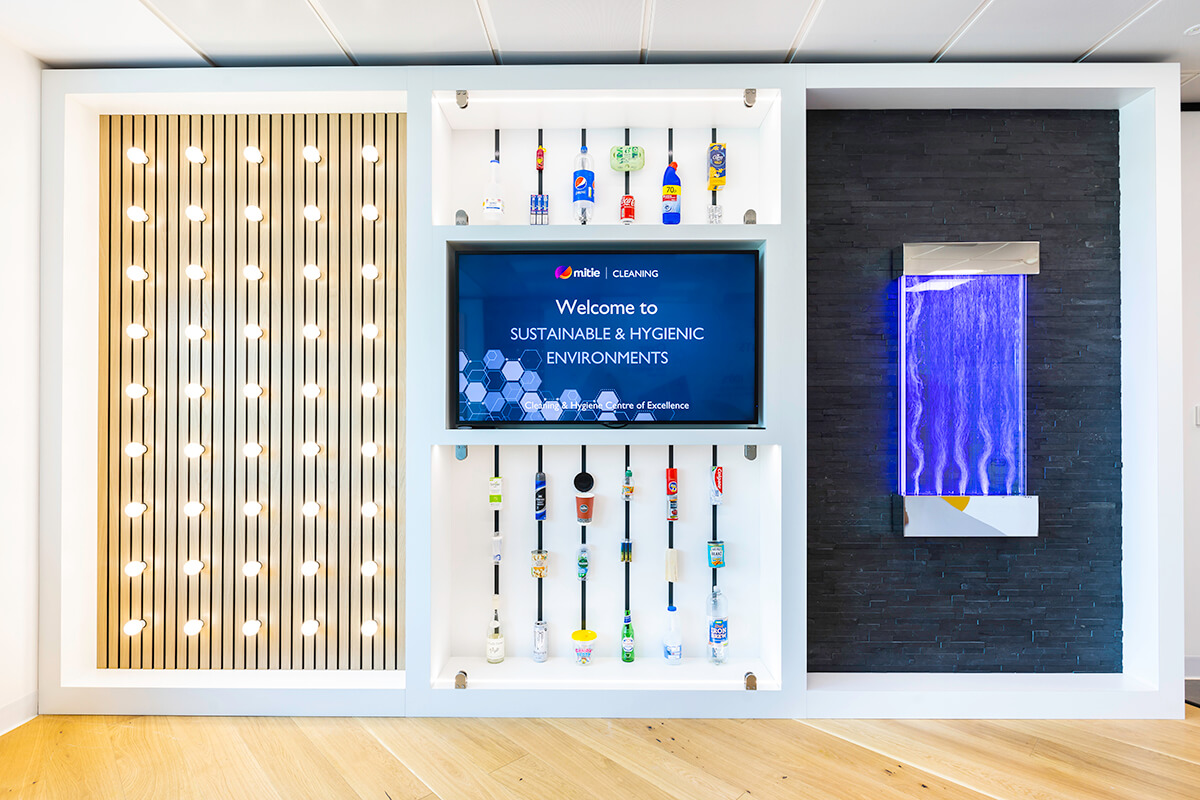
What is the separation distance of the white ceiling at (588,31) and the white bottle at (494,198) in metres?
0.38

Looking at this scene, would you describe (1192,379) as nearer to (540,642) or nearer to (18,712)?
Result: (540,642)

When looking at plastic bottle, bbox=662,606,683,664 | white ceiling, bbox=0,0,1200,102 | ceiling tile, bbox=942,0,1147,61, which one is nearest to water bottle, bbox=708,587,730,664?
plastic bottle, bbox=662,606,683,664

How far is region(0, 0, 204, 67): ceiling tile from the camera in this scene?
71.2 inches

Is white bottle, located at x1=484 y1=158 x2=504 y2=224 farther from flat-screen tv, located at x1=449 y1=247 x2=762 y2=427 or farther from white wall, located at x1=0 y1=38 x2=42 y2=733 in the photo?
white wall, located at x1=0 y1=38 x2=42 y2=733

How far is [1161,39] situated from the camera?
194 cm

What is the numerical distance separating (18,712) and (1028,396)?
153 inches

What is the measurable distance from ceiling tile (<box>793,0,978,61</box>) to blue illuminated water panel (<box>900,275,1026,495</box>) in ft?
2.61

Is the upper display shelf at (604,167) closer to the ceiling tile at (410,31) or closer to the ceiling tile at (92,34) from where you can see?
the ceiling tile at (410,31)

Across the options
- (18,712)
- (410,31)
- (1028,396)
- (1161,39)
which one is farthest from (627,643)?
(1161,39)

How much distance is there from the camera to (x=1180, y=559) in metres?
2.06

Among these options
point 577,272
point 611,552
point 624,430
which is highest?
point 577,272

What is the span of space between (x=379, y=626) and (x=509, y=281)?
1422 mm

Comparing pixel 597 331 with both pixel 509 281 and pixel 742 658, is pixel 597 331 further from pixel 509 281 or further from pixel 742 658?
pixel 742 658

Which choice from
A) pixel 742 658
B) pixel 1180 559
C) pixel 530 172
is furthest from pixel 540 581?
pixel 1180 559
